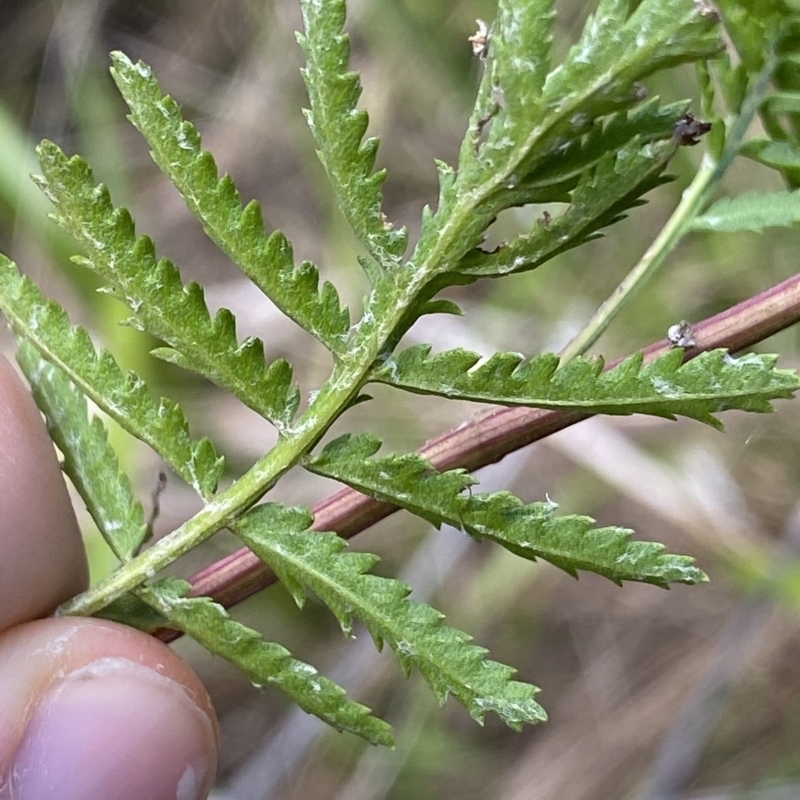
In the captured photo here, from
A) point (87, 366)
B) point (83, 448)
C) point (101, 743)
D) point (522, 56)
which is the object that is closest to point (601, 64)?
point (522, 56)

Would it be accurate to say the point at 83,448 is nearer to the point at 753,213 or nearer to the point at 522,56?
the point at 522,56

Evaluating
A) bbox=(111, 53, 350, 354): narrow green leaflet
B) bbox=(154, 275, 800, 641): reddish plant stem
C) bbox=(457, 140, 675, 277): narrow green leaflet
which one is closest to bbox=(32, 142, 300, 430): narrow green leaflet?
bbox=(111, 53, 350, 354): narrow green leaflet

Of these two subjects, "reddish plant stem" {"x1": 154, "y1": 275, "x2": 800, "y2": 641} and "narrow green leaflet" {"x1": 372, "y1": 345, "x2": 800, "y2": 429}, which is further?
"reddish plant stem" {"x1": 154, "y1": 275, "x2": 800, "y2": 641}

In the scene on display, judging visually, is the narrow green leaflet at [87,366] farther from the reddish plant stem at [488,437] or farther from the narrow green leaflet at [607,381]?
the narrow green leaflet at [607,381]

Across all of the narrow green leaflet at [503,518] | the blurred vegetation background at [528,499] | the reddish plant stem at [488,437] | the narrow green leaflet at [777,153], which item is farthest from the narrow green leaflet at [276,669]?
the blurred vegetation background at [528,499]

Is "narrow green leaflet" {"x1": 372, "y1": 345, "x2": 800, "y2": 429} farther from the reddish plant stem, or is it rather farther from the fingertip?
the fingertip

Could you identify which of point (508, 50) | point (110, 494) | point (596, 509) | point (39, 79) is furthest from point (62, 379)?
point (39, 79)

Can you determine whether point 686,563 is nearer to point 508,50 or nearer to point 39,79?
point 508,50
